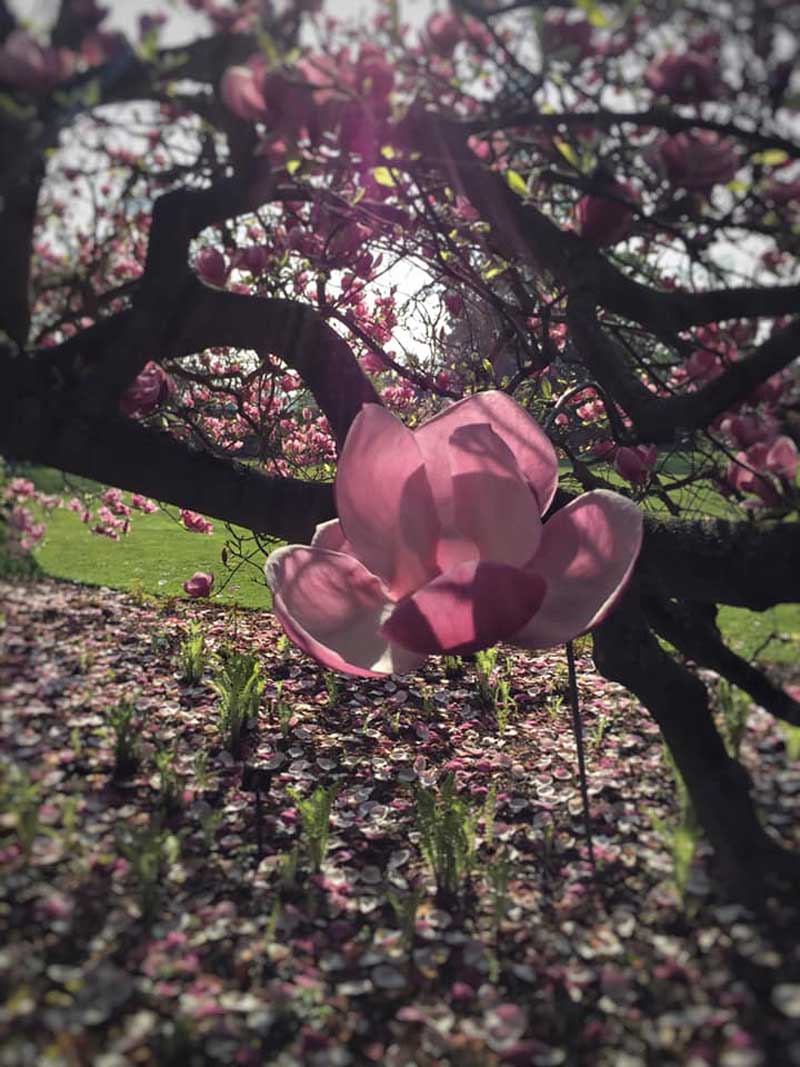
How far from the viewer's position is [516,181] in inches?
45.2

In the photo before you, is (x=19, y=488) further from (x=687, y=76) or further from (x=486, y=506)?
(x=687, y=76)

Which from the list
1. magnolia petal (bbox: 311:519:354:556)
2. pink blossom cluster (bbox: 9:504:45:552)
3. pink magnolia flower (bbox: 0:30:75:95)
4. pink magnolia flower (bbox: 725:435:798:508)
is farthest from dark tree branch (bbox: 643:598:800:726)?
pink magnolia flower (bbox: 0:30:75:95)

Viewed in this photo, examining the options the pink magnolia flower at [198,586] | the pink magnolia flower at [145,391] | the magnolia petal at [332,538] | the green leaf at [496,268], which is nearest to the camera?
the magnolia petal at [332,538]

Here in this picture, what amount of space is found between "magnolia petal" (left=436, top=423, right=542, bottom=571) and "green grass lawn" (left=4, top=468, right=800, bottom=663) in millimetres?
450

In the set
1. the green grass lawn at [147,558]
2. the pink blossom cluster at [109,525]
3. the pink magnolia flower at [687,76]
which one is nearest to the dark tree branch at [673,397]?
the pink magnolia flower at [687,76]

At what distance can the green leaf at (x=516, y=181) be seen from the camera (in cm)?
114

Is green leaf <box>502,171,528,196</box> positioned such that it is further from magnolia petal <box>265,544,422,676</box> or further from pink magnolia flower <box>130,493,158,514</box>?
pink magnolia flower <box>130,493,158,514</box>

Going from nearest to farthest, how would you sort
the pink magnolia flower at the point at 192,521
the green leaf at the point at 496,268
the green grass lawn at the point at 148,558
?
the green leaf at the point at 496,268, the green grass lawn at the point at 148,558, the pink magnolia flower at the point at 192,521

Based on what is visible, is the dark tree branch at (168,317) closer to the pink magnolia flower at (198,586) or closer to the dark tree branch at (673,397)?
the dark tree branch at (673,397)

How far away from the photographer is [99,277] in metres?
1.36

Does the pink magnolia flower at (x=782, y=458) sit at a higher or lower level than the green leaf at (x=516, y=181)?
lower

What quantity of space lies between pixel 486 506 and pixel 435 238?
783mm

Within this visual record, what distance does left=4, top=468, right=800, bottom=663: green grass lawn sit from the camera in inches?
51.1

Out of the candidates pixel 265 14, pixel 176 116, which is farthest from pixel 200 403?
pixel 265 14
